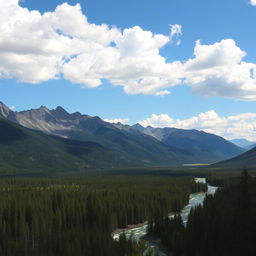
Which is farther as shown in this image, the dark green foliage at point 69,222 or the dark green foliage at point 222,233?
the dark green foliage at point 69,222

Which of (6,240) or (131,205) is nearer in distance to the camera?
(6,240)

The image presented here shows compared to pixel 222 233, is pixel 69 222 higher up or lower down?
lower down

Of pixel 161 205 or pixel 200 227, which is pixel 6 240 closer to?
pixel 200 227

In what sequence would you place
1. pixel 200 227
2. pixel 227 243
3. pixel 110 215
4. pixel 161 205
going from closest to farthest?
pixel 227 243
pixel 200 227
pixel 110 215
pixel 161 205

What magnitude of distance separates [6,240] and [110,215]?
4133cm

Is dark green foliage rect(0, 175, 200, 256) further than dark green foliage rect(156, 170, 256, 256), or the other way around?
dark green foliage rect(0, 175, 200, 256)

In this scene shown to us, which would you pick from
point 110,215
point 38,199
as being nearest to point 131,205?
point 110,215

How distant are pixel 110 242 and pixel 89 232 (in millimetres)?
12984

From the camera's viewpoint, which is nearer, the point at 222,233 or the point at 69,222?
the point at 222,233

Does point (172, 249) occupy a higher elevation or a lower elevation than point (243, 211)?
lower

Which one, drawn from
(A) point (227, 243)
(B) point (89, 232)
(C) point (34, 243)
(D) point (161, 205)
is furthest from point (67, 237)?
(D) point (161, 205)

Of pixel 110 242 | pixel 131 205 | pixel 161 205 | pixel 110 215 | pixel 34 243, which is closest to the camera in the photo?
pixel 110 242

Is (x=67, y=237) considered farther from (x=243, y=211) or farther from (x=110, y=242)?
(x=243, y=211)

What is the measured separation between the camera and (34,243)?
137125 millimetres
